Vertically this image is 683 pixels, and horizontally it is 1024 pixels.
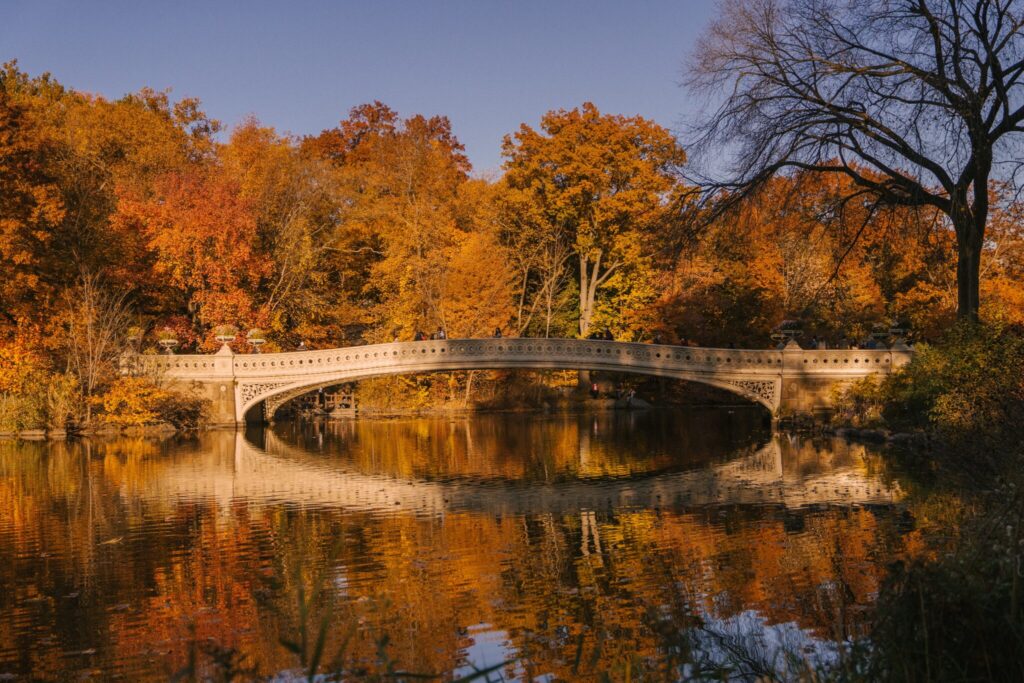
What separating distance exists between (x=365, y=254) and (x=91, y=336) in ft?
50.5

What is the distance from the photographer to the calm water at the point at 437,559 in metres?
7.49

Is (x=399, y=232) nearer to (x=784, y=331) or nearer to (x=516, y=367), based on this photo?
(x=516, y=367)

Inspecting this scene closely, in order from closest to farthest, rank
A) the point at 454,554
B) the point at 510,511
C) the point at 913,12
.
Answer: the point at 454,554 → the point at 510,511 → the point at 913,12

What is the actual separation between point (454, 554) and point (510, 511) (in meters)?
3.24

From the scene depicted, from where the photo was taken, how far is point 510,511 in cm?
1456

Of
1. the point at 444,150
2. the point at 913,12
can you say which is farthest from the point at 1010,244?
the point at 444,150

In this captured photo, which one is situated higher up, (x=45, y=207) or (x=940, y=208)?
(x=45, y=207)

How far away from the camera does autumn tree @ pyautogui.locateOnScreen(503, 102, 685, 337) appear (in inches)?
1439

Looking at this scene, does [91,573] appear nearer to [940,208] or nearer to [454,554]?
[454,554]

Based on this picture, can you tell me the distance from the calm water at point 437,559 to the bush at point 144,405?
6.00 metres

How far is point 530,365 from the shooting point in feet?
96.9

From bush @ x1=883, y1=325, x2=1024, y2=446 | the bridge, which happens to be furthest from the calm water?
the bridge

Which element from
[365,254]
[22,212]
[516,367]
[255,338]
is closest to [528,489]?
[516,367]

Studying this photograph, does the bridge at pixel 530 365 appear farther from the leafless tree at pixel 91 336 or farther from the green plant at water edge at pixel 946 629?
the green plant at water edge at pixel 946 629
